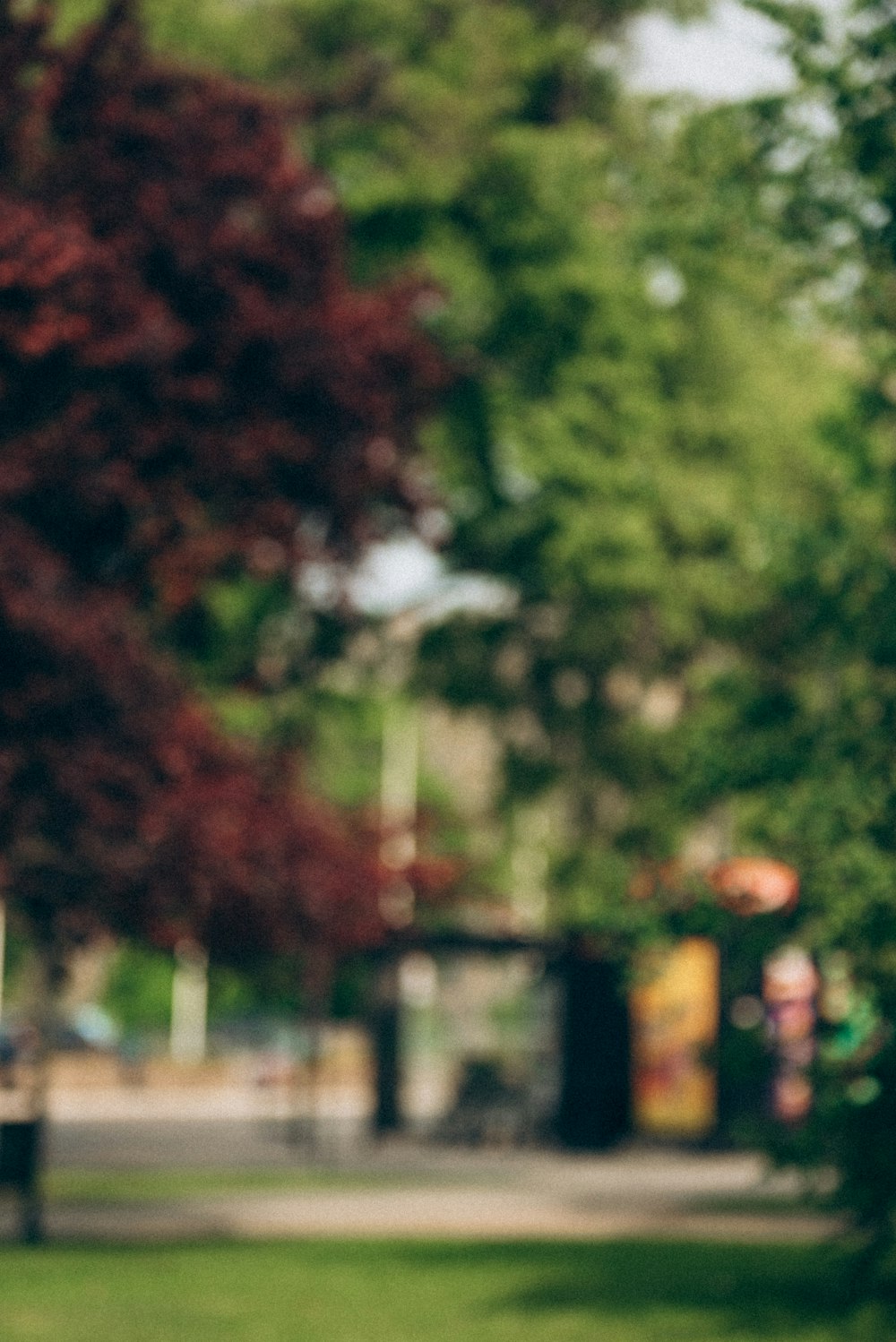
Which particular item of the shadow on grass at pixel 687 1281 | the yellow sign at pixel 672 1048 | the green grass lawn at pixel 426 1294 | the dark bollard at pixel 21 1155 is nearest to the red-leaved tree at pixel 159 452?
the green grass lawn at pixel 426 1294

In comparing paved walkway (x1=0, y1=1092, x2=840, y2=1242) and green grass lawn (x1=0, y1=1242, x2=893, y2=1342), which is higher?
paved walkway (x1=0, y1=1092, x2=840, y2=1242)

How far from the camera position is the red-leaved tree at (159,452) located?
15250 millimetres

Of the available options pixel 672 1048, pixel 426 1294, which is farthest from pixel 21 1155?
pixel 672 1048

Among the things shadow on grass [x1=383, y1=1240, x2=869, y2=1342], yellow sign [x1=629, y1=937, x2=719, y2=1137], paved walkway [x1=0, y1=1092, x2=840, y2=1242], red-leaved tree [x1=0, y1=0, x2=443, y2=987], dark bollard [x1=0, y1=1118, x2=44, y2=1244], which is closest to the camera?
shadow on grass [x1=383, y1=1240, x2=869, y2=1342]

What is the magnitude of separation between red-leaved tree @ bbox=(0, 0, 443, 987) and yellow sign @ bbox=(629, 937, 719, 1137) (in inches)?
388

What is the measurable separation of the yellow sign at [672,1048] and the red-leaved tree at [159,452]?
9.86 meters

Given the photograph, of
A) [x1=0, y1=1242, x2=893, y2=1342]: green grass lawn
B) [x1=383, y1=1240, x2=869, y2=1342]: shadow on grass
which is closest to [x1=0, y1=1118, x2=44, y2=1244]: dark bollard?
[x1=0, y1=1242, x2=893, y2=1342]: green grass lawn

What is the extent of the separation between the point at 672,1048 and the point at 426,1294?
12619 millimetres

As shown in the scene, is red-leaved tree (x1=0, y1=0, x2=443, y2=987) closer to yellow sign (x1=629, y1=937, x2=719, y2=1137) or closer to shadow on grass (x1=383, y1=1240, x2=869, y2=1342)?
shadow on grass (x1=383, y1=1240, x2=869, y2=1342)

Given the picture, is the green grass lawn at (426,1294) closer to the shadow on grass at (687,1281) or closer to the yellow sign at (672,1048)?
the shadow on grass at (687,1281)

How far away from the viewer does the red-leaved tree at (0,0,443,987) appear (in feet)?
50.0

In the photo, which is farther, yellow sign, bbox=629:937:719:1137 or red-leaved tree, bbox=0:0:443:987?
yellow sign, bbox=629:937:719:1137

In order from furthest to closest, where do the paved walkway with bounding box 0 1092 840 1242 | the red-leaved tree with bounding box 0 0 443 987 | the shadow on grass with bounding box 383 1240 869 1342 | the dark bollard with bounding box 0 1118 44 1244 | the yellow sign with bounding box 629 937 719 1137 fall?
1. the yellow sign with bounding box 629 937 719 1137
2. the paved walkway with bounding box 0 1092 840 1242
3. the dark bollard with bounding box 0 1118 44 1244
4. the red-leaved tree with bounding box 0 0 443 987
5. the shadow on grass with bounding box 383 1240 869 1342

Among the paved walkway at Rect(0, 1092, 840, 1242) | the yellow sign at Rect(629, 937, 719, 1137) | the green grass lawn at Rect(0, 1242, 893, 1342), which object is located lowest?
the green grass lawn at Rect(0, 1242, 893, 1342)
